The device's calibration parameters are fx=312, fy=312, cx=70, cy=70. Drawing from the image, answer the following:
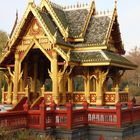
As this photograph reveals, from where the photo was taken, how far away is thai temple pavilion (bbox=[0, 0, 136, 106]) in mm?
18844

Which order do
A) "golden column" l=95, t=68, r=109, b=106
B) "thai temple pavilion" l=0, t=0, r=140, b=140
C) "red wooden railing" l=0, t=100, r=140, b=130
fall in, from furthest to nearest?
"golden column" l=95, t=68, r=109, b=106 < "thai temple pavilion" l=0, t=0, r=140, b=140 < "red wooden railing" l=0, t=100, r=140, b=130

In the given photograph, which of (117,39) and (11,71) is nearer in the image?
(11,71)

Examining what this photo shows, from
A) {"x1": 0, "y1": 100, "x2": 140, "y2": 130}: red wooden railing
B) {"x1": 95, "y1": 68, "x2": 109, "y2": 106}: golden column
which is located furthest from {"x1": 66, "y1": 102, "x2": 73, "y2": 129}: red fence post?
{"x1": 95, "y1": 68, "x2": 109, "y2": 106}: golden column

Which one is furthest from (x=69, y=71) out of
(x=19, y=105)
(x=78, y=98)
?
(x=19, y=105)

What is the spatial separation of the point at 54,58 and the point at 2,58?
418 cm

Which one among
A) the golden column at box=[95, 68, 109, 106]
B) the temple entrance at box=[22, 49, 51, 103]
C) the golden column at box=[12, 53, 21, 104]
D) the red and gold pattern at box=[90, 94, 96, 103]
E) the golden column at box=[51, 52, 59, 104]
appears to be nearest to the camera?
the golden column at box=[51, 52, 59, 104]

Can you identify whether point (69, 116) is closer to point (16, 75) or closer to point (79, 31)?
point (16, 75)

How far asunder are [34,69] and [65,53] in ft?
14.9

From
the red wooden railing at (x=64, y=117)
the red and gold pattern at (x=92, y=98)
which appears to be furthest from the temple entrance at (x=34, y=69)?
the red wooden railing at (x=64, y=117)

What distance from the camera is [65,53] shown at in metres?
18.4

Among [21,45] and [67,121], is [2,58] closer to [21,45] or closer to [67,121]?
[21,45]

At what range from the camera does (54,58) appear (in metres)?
18.7

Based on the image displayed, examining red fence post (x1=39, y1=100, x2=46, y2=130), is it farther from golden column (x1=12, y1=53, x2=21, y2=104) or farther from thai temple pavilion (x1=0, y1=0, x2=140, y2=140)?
golden column (x1=12, y1=53, x2=21, y2=104)

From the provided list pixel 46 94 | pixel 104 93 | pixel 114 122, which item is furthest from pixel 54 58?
pixel 114 122
